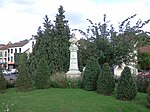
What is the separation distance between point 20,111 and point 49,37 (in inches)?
475

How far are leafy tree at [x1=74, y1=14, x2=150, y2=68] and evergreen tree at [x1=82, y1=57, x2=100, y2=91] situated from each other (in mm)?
5342

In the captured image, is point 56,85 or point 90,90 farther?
point 56,85

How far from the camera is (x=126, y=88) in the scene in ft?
48.3

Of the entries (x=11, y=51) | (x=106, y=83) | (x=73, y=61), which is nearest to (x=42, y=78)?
(x=73, y=61)

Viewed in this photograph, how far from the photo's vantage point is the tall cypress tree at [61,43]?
2256cm

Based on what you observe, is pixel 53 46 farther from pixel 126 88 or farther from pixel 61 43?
pixel 126 88

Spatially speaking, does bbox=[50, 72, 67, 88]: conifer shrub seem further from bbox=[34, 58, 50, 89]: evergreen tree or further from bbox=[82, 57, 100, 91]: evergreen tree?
bbox=[82, 57, 100, 91]: evergreen tree

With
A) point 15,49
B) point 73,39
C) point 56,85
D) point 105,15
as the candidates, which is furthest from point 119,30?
point 15,49

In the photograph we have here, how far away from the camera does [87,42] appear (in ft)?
79.7

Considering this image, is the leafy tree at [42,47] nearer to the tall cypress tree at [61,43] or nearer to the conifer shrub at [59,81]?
the tall cypress tree at [61,43]

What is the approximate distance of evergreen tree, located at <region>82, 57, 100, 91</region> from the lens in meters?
17.5

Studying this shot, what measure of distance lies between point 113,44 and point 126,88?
9.12 m

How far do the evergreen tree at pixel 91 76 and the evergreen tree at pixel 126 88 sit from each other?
2.70 metres

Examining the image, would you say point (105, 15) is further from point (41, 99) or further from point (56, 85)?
point (41, 99)
